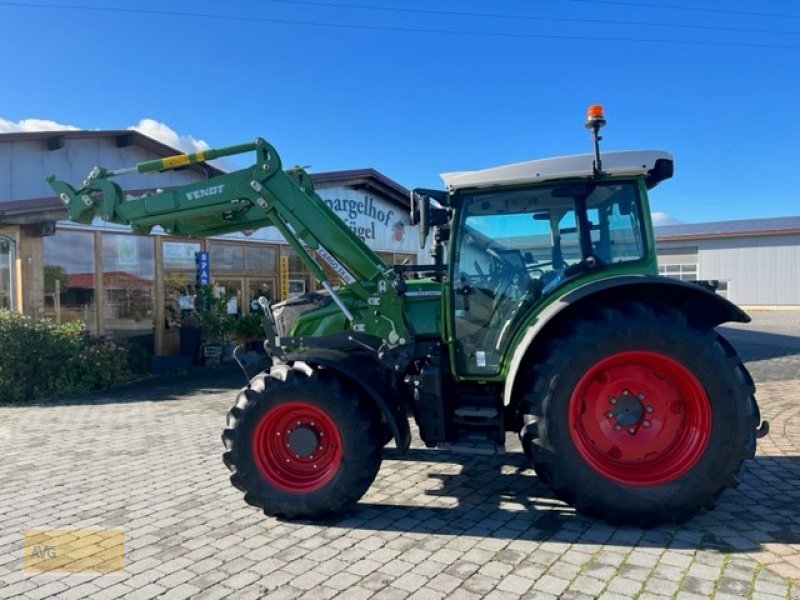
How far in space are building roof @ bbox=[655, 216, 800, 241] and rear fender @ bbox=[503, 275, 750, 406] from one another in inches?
1118

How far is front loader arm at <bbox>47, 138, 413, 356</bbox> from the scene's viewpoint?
15.6 feet

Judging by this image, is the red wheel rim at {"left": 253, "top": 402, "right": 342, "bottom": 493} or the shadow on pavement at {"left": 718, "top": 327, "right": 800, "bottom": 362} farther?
the shadow on pavement at {"left": 718, "top": 327, "right": 800, "bottom": 362}

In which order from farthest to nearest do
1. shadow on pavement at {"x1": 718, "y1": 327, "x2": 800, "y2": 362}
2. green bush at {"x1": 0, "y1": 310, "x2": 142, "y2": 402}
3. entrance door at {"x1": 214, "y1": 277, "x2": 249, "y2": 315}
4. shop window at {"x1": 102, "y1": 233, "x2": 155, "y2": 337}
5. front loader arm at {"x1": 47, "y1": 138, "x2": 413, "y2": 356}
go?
shadow on pavement at {"x1": 718, "y1": 327, "x2": 800, "y2": 362}
entrance door at {"x1": 214, "y1": 277, "x2": 249, "y2": 315}
shop window at {"x1": 102, "y1": 233, "x2": 155, "y2": 337}
green bush at {"x1": 0, "y1": 310, "x2": 142, "y2": 402}
front loader arm at {"x1": 47, "y1": 138, "x2": 413, "y2": 356}

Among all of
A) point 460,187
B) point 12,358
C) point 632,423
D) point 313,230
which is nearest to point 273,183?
point 313,230

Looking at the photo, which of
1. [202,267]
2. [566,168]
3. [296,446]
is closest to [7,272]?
[202,267]

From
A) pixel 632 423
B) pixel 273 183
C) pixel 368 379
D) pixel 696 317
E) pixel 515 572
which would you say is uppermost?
pixel 273 183

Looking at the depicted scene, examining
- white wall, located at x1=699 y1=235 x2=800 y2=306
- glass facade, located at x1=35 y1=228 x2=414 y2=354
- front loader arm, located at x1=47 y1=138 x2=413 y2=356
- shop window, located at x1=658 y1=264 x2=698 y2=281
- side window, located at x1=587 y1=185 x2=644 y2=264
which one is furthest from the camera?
shop window, located at x1=658 y1=264 x2=698 y2=281

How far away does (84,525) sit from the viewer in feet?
14.0

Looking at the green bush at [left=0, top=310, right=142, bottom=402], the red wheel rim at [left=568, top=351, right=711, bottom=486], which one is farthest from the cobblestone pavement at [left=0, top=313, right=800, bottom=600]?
the green bush at [left=0, top=310, right=142, bottom=402]

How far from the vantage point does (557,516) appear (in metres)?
4.19

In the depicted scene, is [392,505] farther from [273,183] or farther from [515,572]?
[273,183]

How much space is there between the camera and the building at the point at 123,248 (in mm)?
10664

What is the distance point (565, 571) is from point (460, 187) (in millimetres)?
2579

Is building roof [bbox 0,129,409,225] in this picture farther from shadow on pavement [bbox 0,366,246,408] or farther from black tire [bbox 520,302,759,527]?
black tire [bbox 520,302,759,527]
